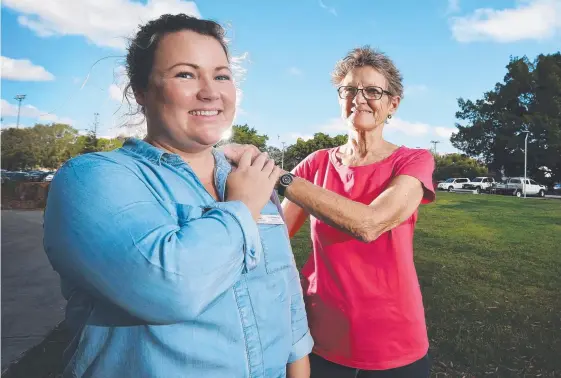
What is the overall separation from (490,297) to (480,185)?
4129 cm

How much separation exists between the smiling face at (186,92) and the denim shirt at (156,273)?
0.09m

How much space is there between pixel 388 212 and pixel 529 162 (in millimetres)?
51605

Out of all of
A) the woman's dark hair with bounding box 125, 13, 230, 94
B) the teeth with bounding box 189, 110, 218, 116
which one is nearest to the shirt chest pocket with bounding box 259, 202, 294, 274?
the teeth with bounding box 189, 110, 218, 116

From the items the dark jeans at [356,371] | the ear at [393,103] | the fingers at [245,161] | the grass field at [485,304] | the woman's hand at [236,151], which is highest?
the ear at [393,103]

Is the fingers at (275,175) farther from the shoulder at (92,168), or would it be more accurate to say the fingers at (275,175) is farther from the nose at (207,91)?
the shoulder at (92,168)

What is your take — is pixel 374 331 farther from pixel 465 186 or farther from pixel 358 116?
pixel 465 186

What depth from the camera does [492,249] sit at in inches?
390

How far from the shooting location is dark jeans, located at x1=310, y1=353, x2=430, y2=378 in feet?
6.65

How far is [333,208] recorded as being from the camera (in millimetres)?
1824

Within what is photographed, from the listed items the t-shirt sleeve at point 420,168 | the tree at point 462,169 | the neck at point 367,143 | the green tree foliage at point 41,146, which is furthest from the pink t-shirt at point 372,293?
→ the green tree foliage at point 41,146

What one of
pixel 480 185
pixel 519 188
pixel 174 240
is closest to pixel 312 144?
pixel 480 185

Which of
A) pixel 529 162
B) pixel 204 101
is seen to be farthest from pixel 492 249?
pixel 529 162

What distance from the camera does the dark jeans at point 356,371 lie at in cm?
203

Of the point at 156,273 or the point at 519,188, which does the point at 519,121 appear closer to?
the point at 519,188
